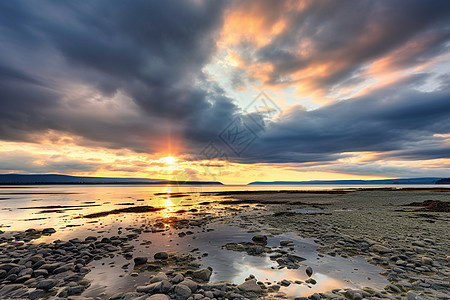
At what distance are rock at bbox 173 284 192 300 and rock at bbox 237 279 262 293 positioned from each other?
175 cm

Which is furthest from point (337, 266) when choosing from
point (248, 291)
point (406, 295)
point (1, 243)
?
point (1, 243)

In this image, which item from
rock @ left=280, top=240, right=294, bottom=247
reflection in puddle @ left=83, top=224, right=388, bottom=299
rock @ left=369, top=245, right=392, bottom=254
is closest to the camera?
reflection in puddle @ left=83, top=224, right=388, bottom=299

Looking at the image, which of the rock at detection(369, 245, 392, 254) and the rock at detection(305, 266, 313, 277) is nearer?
the rock at detection(305, 266, 313, 277)

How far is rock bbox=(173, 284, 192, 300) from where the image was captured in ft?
20.4

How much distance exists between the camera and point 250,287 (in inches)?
265

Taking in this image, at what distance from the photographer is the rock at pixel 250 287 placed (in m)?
6.61

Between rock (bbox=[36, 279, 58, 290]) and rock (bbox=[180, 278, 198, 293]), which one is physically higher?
rock (bbox=[180, 278, 198, 293])

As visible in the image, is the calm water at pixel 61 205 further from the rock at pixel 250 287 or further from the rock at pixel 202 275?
the rock at pixel 250 287

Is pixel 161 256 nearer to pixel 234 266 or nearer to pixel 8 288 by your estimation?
pixel 234 266

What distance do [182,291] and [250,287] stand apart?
7.52 feet

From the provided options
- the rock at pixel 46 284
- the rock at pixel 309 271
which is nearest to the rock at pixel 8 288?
the rock at pixel 46 284

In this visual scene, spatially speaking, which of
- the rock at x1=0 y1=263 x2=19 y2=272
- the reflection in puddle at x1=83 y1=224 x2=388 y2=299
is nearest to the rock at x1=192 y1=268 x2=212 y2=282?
the reflection in puddle at x1=83 y1=224 x2=388 y2=299

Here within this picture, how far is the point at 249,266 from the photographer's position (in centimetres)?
892

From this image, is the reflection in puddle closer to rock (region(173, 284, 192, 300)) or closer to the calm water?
rock (region(173, 284, 192, 300))
